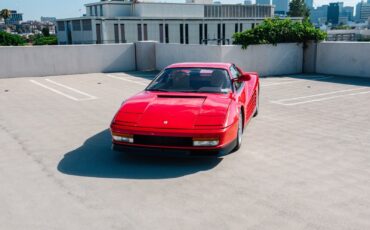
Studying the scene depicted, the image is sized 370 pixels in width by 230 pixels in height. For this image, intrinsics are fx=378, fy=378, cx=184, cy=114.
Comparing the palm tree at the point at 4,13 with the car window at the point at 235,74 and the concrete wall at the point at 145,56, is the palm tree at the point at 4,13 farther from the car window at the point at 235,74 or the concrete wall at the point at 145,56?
the car window at the point at 235,74

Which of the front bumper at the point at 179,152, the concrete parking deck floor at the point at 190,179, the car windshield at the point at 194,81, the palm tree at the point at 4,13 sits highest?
the palm tree at the point at 4,13

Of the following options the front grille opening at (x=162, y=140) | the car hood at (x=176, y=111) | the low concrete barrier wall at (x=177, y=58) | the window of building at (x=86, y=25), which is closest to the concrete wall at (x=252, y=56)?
the low concrete barrier wall at (x=177, y=58)

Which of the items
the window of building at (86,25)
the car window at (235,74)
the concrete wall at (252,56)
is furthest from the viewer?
the window of building at (86,25)

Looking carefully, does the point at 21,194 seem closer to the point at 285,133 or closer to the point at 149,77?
the point at 285,133

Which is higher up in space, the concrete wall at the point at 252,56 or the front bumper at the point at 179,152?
the concrete wall at the point at 252,56

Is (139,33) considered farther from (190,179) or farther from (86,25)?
(190,179)

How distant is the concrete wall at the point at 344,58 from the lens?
627 inches

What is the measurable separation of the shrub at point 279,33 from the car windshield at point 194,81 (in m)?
10.3

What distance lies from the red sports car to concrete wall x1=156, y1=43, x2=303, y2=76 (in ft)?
30.5

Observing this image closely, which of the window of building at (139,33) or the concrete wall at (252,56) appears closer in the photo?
the concrete wall at (252,56)

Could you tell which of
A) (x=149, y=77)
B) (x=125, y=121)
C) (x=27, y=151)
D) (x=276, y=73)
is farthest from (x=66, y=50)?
(x=125, y=121)

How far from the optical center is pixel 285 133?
7.30m

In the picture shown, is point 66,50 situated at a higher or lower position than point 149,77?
higher

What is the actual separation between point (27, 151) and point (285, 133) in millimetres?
4689
